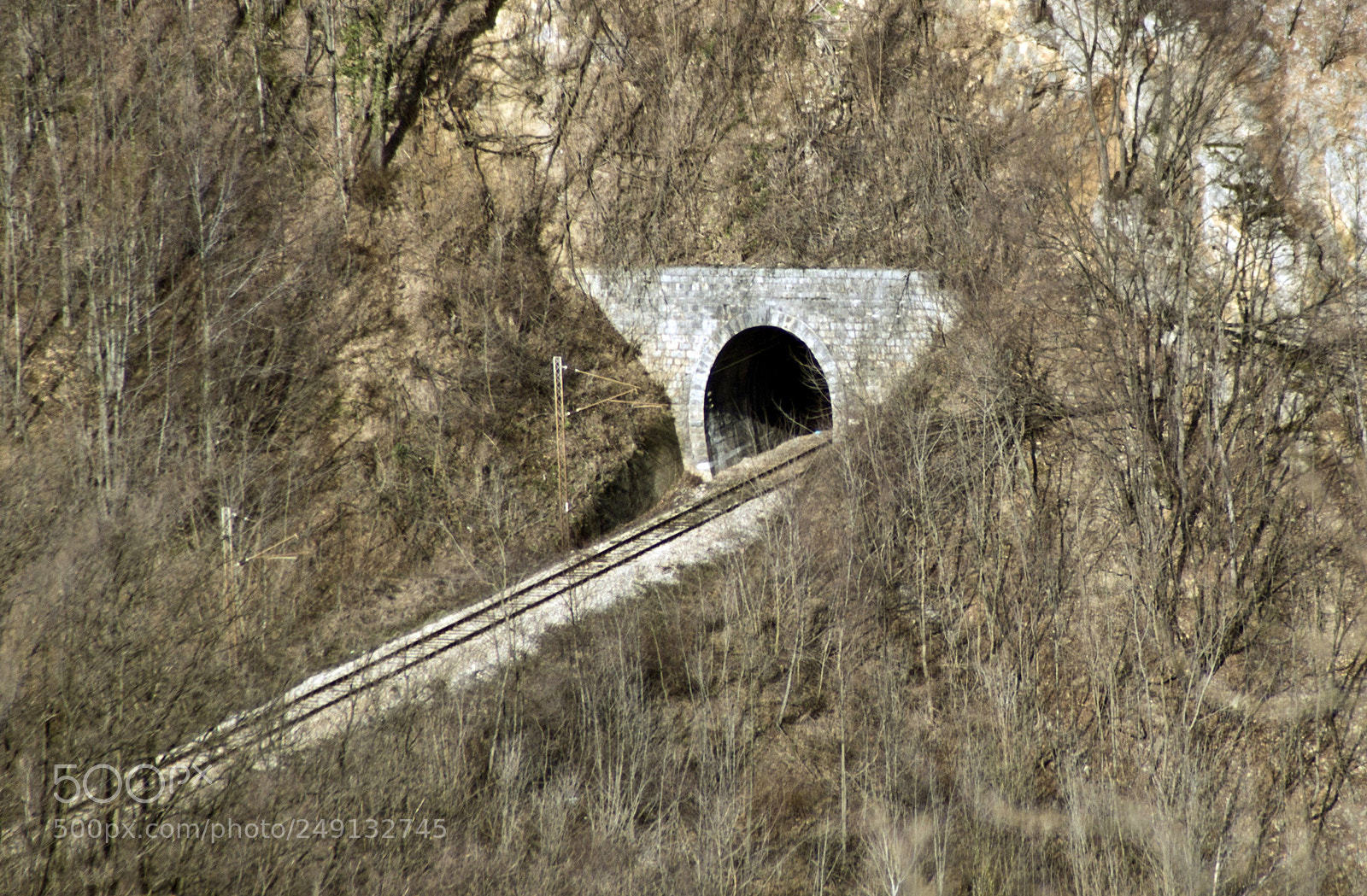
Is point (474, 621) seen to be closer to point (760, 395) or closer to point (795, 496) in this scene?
point (795, 496)

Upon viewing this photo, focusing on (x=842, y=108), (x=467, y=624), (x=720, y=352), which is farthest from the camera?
(x=842, y=108)

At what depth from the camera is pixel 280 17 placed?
1995 centimetres

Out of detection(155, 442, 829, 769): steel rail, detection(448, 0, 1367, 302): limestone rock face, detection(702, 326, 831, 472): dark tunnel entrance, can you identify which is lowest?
detection(155, 442, 829, 769): steel rail

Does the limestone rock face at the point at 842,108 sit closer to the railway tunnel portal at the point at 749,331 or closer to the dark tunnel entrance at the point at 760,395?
the railway tunnel portal at the point at 749,331

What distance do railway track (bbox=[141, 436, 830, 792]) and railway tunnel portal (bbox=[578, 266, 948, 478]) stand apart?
1187 mm

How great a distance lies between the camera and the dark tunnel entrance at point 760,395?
1889cm

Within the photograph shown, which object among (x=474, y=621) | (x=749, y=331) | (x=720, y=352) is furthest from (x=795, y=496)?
(x=474, y=621)

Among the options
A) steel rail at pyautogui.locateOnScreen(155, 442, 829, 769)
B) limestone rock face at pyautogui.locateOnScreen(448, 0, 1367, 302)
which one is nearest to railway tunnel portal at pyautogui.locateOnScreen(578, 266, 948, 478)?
limestone rock face at pyautogui.locateOnScreen(448, 0, 1367, 302)

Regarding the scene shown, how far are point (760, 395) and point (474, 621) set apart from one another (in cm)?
858

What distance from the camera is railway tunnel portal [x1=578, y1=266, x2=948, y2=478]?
17.7m

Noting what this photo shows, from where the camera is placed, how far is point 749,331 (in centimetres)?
1884

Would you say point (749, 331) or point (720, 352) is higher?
point (749, 331)

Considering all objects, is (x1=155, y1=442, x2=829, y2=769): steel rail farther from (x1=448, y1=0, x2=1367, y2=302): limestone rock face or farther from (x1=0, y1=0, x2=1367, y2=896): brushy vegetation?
(x1=448, y1=0, x2=1367, y2=302): limestone rock face

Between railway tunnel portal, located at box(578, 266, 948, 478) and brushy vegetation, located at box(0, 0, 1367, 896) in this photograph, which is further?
railway tunnel portal, located at box(578, 266, 948, 478)
